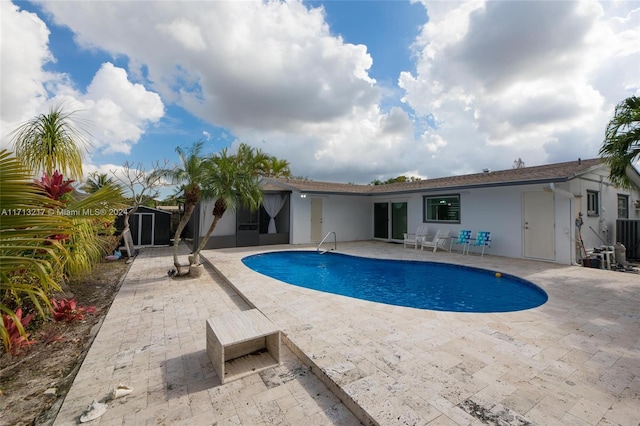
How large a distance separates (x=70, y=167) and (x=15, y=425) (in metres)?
4.13

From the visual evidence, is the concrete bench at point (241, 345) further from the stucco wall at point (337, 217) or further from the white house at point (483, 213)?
the stucco wall at point (337, 217)

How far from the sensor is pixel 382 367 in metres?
2.79

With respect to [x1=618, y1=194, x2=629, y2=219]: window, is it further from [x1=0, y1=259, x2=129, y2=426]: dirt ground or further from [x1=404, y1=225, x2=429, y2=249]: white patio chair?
[x1=0, y1=259, x2=129, y2=426]: dirt ground

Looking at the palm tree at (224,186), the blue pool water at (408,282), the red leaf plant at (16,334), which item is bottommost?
the blue pool water at (408,282)

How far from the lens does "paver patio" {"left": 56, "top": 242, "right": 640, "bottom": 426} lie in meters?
2.22

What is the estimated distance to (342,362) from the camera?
2871 mm

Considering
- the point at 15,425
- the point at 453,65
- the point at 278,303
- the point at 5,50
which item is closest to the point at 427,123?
the point at 453,65

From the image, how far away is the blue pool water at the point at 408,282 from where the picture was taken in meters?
5.74

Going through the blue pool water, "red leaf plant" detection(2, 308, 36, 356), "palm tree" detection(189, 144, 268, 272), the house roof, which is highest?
the house roof

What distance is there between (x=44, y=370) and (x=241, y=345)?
2.17 metres

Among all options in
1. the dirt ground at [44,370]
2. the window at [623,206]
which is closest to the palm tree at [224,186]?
the dirt ground at [44,370]

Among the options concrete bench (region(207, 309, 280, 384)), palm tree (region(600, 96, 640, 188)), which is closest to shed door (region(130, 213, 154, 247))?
concrete bench (region(207, 309, 280, 384))

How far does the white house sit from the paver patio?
4.27 m

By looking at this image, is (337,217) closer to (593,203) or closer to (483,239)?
(483,239)
